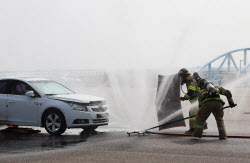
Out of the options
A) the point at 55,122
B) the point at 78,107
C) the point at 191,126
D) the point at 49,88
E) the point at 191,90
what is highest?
A: the point at 49,88

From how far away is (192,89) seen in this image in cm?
974

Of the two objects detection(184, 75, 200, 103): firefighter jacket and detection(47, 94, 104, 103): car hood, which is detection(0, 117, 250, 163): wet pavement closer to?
detection(47, 94, 104, 103): car hood

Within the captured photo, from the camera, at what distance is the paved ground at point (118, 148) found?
6898 millimetres

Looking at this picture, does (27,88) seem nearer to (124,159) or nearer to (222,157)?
(124,159)

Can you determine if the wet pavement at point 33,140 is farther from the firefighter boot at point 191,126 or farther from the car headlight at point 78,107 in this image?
the firefighter boot at point 191,126

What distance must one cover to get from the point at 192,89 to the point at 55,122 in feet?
11.2

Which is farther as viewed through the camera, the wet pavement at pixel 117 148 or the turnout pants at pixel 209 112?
the turnout pants at pixel 209 112

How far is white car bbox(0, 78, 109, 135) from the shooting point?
9.94 metres

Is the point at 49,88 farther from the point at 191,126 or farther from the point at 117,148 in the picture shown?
the point at 191,126

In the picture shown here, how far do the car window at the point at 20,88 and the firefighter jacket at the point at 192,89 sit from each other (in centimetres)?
403

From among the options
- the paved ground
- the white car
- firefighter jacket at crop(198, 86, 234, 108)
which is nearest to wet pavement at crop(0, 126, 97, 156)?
the paved ground

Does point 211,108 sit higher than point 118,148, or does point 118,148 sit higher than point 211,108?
point 211,108

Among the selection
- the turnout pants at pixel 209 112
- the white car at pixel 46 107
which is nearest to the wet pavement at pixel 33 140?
the white car at pixel 46 107

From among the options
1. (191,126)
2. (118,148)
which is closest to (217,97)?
(191,126)
